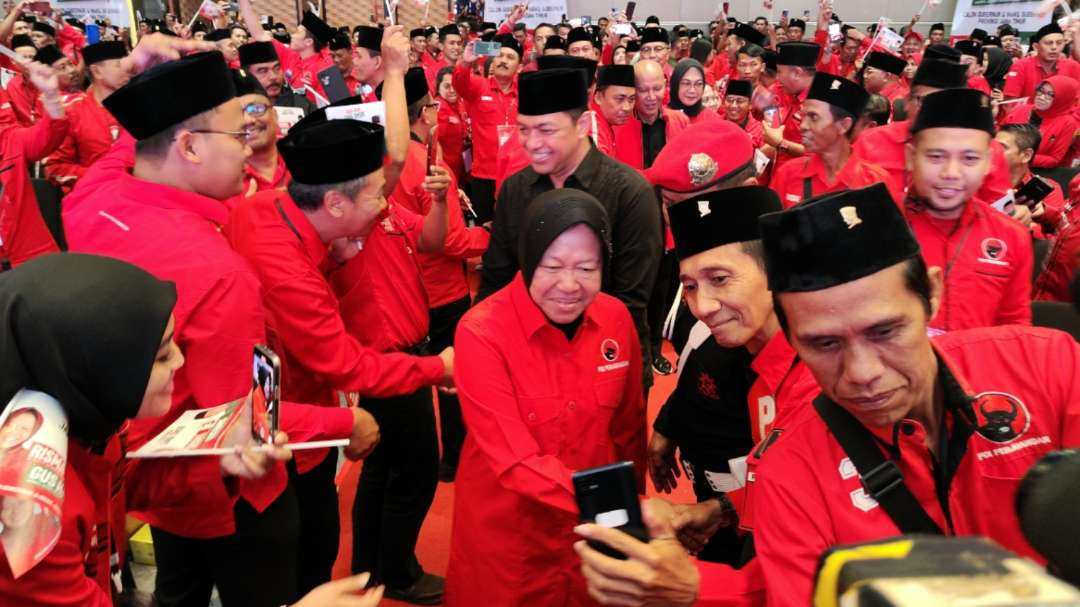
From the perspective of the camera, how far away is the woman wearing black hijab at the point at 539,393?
195 cm

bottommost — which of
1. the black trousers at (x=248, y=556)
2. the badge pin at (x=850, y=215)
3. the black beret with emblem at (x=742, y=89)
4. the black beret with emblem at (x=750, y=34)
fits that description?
the black trousers at (x=248, y=556)

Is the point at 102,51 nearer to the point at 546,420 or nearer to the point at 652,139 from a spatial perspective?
the point at 652,139

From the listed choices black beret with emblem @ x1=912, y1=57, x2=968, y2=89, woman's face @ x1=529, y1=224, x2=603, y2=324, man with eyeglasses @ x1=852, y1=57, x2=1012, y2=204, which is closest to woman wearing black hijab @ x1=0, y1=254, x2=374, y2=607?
woman's face @ x1=529, y1=224, x2=603, y2=324

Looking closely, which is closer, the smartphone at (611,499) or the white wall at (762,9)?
the smartphone at (611,499)

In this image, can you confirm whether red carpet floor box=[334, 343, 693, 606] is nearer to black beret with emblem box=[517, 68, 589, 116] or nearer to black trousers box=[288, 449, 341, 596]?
black trousers box=[288, 449, 341, 596]

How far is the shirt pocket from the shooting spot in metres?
1.97

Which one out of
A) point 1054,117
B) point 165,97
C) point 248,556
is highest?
point 165,97

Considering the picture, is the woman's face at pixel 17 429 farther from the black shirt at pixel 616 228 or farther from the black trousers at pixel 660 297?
the black trousers at pixel 660 297

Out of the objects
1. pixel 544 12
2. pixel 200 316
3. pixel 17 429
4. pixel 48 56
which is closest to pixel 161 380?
pixel 17 429

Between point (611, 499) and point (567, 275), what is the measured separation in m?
0.66

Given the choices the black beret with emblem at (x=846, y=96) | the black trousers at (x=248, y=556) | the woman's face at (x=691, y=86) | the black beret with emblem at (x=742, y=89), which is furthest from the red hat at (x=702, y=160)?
the black beret with emblem at (x=742, y=89)

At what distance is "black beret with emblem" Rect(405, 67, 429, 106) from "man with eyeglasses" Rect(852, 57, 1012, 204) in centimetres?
232

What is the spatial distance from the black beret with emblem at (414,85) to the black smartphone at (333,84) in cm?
33

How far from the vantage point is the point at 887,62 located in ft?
22.7
